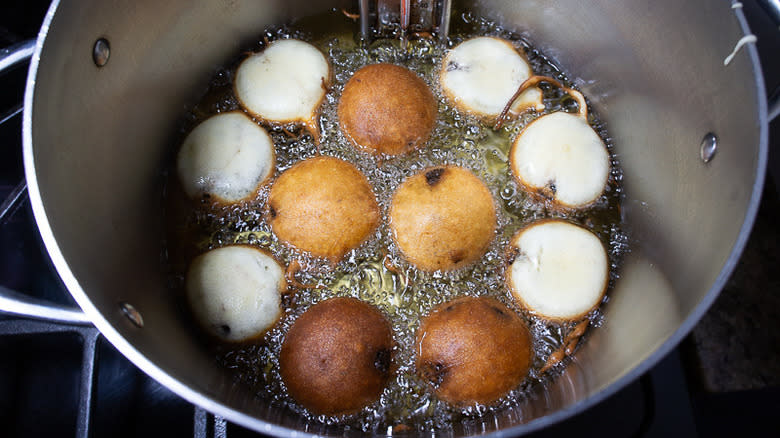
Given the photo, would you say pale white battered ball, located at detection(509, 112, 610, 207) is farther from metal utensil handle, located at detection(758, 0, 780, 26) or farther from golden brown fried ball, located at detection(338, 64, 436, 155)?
metal utensil handle, located at detection(758, 0, 780, 26)

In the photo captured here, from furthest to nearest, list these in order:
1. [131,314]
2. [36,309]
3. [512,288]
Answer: [512,288]
[131,314]
[36,309]

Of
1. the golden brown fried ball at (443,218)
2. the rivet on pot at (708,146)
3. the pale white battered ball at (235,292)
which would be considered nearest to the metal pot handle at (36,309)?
the pale white battered ball at (235,292)

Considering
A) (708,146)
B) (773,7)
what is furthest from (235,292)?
(773,7)

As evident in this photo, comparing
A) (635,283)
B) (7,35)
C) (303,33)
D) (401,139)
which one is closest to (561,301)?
(635,283)

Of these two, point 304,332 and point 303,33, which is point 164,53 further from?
point 304,332

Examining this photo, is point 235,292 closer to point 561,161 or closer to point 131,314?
point 131,314
